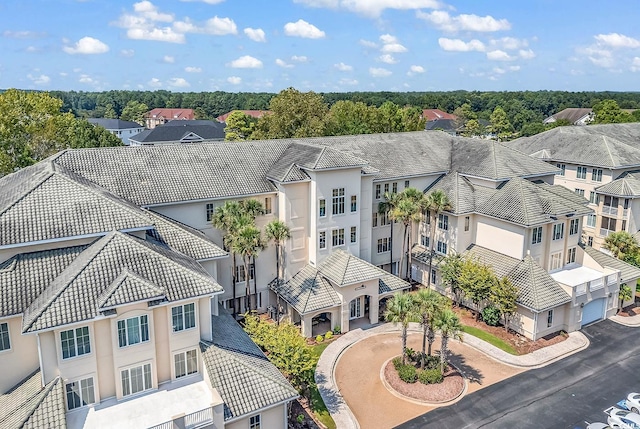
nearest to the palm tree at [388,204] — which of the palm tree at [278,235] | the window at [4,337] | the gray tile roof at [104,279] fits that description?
the palm tree at [278,235]

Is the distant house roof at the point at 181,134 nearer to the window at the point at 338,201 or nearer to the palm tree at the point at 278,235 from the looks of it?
the palm tree at the point at 278,235

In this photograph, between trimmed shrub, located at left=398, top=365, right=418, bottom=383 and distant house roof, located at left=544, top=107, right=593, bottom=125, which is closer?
trimmed shrub, located at left=398, top=365, right=418, bottom=383

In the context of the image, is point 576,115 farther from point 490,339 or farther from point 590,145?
point 490,339

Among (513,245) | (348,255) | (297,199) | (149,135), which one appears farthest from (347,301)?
(149,135)

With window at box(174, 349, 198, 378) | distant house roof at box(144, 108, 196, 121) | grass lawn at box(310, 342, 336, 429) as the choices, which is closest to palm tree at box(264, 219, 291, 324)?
grass lawn at box(310, 342, 336, 429)

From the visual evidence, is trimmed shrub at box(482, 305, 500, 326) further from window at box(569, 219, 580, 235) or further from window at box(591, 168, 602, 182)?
window at box(591, 168, 602, 182)

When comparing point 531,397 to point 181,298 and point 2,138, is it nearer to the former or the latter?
point 181,298
